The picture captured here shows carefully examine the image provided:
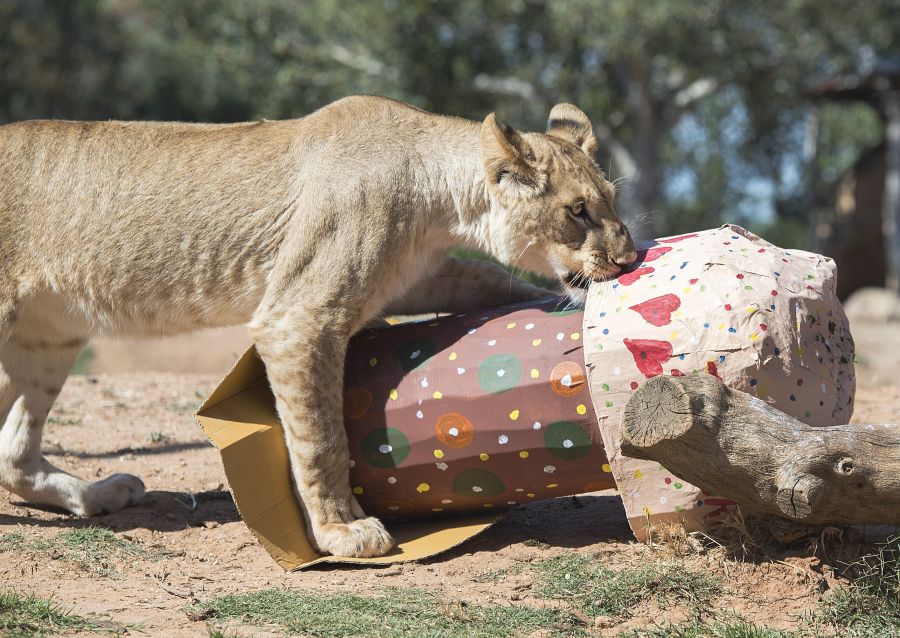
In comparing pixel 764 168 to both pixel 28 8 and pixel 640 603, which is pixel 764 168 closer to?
pixel 28 8

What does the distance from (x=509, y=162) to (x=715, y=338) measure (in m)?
1.42

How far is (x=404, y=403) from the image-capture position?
15.9 ft

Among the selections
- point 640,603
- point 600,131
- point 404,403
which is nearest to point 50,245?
point 404,403

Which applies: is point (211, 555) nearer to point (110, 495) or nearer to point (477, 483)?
point (110, 495)

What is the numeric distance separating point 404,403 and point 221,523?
1.35m

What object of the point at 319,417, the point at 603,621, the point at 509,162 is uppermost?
the point at 509,162

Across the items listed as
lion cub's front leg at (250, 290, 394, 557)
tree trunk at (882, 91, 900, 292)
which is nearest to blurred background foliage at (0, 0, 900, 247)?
tree trunk at (882, 91, 900, 292)

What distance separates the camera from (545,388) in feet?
14.8

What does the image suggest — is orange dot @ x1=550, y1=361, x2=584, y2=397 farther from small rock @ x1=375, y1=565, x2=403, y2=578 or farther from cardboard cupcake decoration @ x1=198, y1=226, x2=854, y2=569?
small rock @ x1=375, y1=565, x2=403, y2=578

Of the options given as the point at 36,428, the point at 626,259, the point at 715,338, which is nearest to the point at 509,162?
the point at 626,259

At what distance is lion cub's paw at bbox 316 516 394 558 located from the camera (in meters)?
4.77

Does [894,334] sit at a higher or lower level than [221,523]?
lower

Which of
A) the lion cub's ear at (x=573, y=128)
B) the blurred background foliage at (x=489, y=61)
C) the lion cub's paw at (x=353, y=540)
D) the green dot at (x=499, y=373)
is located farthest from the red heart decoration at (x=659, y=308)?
the blurred background foliage at (x=489, y=61)

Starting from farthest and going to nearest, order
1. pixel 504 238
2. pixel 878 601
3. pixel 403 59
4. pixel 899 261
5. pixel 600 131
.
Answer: pixel 600 131 → pixel 403 59 → pixel 899 261 → pixel 504 238 → pixel 878 601
